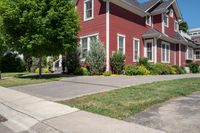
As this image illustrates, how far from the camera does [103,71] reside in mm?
20500

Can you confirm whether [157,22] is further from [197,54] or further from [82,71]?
[197,54]

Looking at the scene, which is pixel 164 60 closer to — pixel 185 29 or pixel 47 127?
pixel 47 127

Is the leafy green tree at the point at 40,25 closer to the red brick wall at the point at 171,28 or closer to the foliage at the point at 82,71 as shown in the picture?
the foliage at the point at 82,71

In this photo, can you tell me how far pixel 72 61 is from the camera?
73.6 feet

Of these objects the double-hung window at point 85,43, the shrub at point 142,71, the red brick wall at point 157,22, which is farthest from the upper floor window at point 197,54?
the double-hung window at point 85,43

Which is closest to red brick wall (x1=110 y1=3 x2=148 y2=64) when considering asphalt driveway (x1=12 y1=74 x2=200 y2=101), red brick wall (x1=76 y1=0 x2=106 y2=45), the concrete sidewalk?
red brick wall (x1=76 y1=0 x2=106 y2=45)

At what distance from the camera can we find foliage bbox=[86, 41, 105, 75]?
1972 cm

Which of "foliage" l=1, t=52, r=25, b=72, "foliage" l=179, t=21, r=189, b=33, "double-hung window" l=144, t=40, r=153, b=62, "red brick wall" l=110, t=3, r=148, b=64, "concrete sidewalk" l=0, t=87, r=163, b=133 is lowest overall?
"concrete sidewalk" l=0, t=87, r=163, b=133

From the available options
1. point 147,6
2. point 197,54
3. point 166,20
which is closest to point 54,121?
point 147,6

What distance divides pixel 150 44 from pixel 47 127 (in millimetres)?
19904

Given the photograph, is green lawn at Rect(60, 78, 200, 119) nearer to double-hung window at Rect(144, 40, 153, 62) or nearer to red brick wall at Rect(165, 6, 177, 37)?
double-hung window at Rect(144, 40, 153, 62)

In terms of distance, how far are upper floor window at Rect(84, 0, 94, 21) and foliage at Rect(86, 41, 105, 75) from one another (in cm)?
328

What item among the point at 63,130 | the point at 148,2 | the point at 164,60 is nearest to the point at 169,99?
the point at 63,130

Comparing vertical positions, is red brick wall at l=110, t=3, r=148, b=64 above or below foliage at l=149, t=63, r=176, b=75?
above
